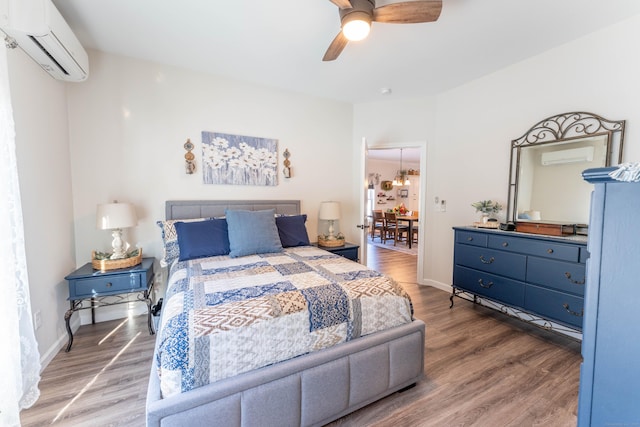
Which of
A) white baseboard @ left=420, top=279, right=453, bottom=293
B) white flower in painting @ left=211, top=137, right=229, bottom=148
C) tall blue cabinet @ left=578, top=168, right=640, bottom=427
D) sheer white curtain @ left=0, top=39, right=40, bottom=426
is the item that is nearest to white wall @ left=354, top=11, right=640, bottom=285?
white baseboard @ left=420, top=279, right=453, bottom=293

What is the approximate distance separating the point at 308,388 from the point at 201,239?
1.64 meters

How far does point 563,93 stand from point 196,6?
321 centimetres

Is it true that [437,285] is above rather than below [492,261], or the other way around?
below

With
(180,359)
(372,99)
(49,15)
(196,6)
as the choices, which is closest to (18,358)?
(180,359)

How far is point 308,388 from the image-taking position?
1384 millimetres

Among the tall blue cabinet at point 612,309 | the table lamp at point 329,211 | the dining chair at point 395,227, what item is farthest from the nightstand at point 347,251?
the dining chair at point 395,227

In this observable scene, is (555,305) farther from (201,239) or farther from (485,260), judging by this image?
(201,239)

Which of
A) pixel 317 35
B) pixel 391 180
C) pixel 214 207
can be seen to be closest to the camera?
pixel 317 35

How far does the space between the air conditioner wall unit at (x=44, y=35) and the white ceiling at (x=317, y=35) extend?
27cm

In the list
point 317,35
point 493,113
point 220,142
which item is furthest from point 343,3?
point 493,113

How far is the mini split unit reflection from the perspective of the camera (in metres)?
2.32

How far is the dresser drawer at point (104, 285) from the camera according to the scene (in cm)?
217

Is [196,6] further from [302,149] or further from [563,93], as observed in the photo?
[563,93]

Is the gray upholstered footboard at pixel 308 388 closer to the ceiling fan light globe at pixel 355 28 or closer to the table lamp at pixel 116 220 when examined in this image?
the table lamp at pixel 116 220
